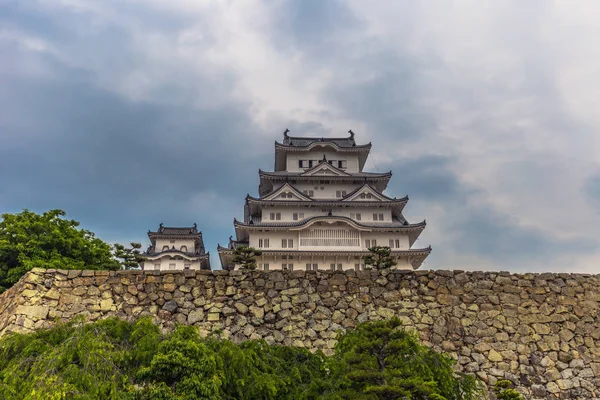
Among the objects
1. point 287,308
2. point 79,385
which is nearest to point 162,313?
point 287,308

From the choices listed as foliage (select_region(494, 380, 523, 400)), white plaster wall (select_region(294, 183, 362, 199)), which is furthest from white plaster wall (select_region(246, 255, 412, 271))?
foliage (select_region(494, 380, 523, 400))

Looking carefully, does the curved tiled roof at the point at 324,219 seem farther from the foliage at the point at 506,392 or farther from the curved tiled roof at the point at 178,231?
the foliage at the point at 506,392

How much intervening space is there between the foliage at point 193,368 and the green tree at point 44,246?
12.6m

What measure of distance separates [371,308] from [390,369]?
11.4ft

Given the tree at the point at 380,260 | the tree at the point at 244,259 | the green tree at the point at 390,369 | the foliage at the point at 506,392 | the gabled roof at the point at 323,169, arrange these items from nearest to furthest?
the green tree at the point at 390,369, the foliage at the point at 506,392, the tree at the point at 244,259, the tree at the point at 380,260, the gabled roof at the point at 323,169

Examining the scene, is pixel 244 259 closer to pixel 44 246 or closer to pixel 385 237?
pixel 44 246

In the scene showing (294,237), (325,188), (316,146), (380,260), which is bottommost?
(380,260)

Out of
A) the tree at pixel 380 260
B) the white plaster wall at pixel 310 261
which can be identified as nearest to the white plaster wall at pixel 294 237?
the white plaster wall at pixel 310 261

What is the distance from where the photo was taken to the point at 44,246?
749 inches

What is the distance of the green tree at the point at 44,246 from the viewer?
1769 centimetres

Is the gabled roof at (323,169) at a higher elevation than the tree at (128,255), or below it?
higher

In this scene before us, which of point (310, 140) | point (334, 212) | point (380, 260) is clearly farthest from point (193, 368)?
point (310, 140)

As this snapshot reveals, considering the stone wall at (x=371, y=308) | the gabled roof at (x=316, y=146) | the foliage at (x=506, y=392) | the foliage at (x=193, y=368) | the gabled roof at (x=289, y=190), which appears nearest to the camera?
the foliage at (x=193, y=368)

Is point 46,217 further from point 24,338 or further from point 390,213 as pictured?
point 390,213
